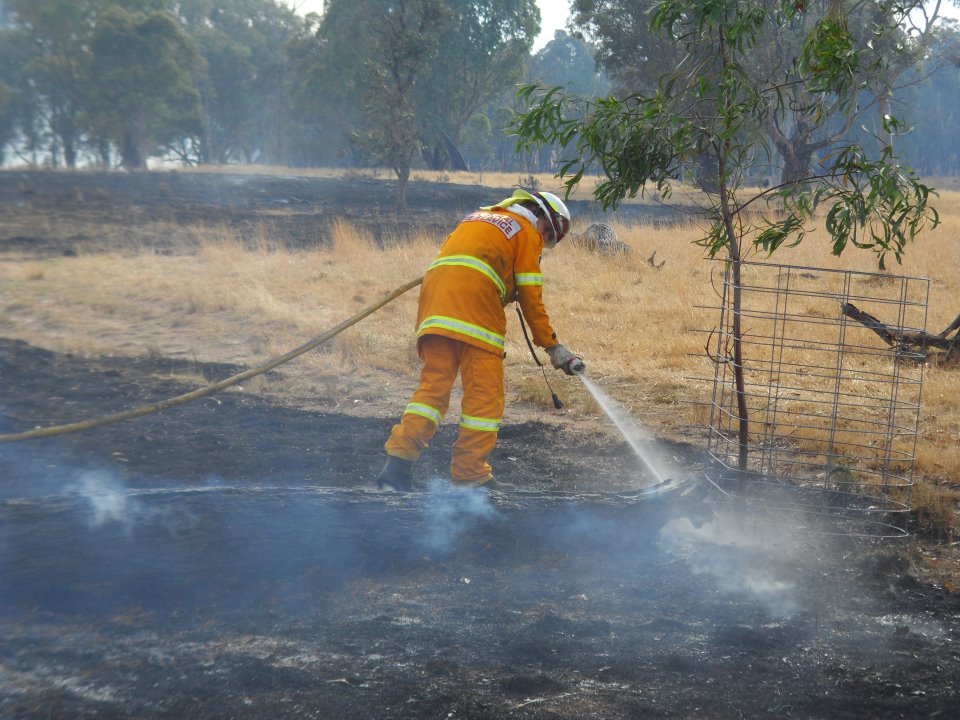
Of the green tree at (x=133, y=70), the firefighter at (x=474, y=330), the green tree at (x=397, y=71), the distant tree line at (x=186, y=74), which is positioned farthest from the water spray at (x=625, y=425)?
the green tree at (x=133, y=70)

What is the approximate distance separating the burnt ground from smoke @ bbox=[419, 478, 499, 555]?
0.01m

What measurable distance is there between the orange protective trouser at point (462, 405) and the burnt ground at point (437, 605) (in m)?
0.25

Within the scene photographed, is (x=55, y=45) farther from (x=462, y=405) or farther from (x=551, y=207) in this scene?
(x=462, y=405)

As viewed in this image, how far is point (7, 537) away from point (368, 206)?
2347cm

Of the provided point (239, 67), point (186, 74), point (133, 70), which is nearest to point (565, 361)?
point (133, 70)

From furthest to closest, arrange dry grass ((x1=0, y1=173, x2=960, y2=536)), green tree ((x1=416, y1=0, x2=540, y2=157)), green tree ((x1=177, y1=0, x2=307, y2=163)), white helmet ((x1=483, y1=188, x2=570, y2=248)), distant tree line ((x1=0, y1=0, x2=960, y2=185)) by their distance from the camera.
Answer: green tree ((x1=177, y1=0, x2=307, y2=163))
green tree ((x1=416, y1=0, x2=540, y2=157))
distant tree line ((x1=0, y1=0, x2=960, y2=185))
dry grass ((x1=0, y1=173, x2=960, y2=536))
white helmet ((x1=483, y1=188, x2=570, y2=248))

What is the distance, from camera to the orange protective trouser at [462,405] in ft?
16.4

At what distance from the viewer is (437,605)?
416 centimetres

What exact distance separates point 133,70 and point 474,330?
138 ft

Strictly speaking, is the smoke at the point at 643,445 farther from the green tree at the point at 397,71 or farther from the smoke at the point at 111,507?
the green tree at the point at 397,71

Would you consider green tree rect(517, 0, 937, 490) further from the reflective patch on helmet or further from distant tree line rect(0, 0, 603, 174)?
distant tree line rect(0, 0, 603, 174)

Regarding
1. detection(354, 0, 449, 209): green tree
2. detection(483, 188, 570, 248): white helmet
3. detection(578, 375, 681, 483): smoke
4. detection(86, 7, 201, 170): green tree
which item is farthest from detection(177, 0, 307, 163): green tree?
detection(483, 188, 570, 248): white helmet

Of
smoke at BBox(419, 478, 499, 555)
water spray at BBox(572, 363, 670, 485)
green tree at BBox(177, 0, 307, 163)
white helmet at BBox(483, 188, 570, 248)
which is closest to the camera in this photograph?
smoke at BBox(419, 478, 499, 555)

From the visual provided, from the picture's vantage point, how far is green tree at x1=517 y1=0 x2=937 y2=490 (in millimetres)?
4270
